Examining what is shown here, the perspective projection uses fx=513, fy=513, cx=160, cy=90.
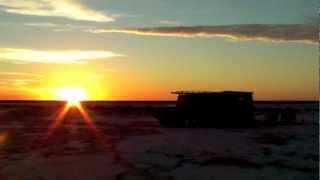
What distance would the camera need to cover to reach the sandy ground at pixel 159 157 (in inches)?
639

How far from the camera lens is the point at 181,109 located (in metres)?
37.6

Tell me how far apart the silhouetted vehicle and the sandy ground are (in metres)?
7.19

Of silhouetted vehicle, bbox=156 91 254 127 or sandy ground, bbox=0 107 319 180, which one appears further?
silhouetted vehicle, bbox=156 91 254 127

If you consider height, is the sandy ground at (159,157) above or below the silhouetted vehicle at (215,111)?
below

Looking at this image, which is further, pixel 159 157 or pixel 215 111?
pixel 215 111

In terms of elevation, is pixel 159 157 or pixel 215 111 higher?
pixel 215 111

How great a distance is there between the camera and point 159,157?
19719mm

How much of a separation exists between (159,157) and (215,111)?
17276mm

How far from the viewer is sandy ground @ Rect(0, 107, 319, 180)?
16219 mm

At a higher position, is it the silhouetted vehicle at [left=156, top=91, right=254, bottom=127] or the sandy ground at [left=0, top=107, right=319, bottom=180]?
the silhouetted vehicle at [left=156, top=91, right=254, bottom=127]

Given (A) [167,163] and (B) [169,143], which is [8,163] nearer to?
(A) [167,163]

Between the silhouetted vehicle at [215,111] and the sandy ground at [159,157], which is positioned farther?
the silhouetted vehicle at [215,111]

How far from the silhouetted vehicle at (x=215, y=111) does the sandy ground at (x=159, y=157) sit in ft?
23.6

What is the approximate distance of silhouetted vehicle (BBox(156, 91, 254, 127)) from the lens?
3625 cm
